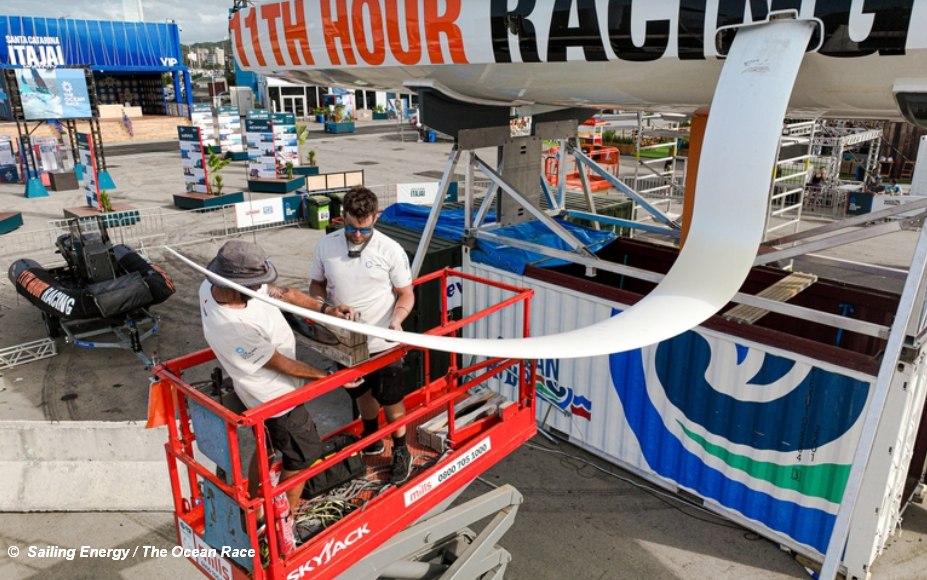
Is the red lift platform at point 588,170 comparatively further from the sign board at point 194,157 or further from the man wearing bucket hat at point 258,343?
the man wearing bucket hat at point 258,343

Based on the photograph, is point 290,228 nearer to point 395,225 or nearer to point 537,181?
point 395,225

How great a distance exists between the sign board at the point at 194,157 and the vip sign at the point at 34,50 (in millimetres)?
25075

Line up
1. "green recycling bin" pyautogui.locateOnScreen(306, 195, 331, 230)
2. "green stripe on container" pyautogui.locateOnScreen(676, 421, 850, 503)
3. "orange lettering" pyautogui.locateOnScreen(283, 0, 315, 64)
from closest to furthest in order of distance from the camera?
"green stripe on container" pyautogui.locateOnScreen(676, 421, 850, 503)
"orange lettering" pyautogui.locateOnScreen(283, 0, 315, 64)
"green recycling bin" pyautogui.locateOnScreen(306, 195, 331, 230)

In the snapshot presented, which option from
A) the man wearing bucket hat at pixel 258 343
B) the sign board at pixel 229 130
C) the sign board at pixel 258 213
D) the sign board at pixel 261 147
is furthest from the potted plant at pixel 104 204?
the man wearing bucket hat at pixel 258 343

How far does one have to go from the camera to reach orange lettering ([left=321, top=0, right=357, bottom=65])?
7.45 m

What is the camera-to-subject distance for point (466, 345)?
147 inches

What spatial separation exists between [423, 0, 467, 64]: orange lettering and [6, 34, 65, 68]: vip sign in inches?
1770

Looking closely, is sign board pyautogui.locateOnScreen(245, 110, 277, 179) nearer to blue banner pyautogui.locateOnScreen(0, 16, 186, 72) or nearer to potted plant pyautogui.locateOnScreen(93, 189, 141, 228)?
potted plant pyautogui.locateOnScreen(93, 189, 141, 228)

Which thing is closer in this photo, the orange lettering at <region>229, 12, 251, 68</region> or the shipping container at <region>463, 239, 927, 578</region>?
the shipping container at <region>463, 239, 927, 578</region>

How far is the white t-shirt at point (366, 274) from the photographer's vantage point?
5391 mm

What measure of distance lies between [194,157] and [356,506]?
22.3 m

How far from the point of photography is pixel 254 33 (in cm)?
887

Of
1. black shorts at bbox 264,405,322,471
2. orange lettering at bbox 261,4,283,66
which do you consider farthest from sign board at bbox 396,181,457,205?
black shorts at bbox 264,405,322,471

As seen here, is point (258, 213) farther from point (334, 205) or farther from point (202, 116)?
point (202, 116)
